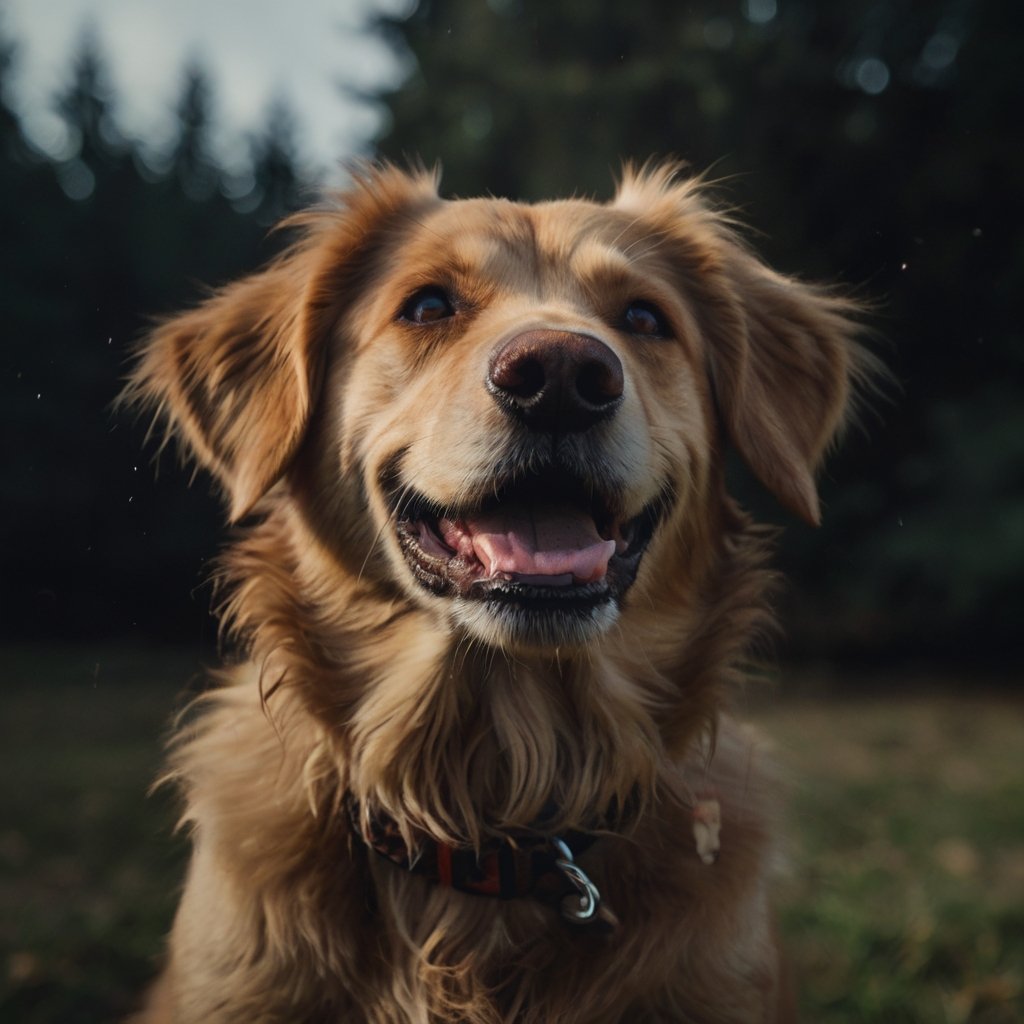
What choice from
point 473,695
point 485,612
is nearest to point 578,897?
point 473,695

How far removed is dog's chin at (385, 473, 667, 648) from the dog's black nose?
0.52ft

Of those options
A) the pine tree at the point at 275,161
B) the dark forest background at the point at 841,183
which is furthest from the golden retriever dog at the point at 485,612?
the pine tree at the point at 275,161

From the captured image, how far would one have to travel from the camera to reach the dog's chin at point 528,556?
7.85 ft

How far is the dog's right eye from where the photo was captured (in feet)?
9.30

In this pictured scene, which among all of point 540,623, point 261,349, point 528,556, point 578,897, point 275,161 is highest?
point 275,161

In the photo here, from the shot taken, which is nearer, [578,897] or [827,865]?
[578,897]

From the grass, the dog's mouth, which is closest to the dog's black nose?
the dog's mouth

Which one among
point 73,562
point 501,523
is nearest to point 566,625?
point 501,523

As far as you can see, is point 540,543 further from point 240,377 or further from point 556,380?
point 240,377

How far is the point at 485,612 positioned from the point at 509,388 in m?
0.48

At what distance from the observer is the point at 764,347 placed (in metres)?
3.24

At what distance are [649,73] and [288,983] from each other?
946 centimetres

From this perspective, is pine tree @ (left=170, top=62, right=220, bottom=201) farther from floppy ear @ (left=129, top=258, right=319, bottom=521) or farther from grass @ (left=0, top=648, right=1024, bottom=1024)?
floppy ear @ (left=129, top=258, right=319, bottom=521)

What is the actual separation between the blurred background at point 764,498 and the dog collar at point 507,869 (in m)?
1.88
